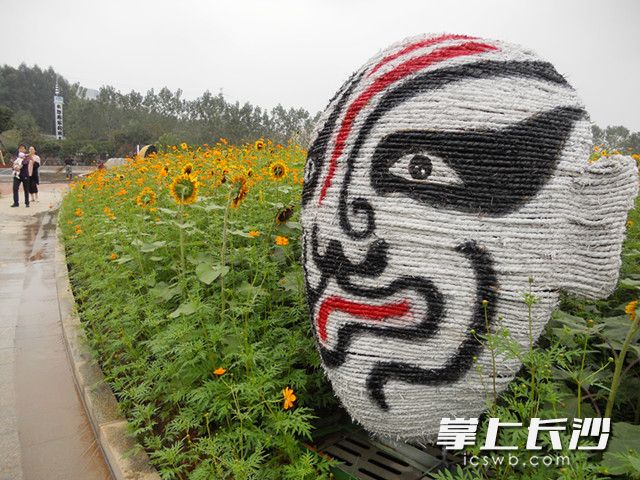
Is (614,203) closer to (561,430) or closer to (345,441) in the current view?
(561,430)

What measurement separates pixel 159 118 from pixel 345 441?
51.0 m

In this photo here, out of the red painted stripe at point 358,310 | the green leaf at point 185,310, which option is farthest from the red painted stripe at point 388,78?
the green leaf at point 185,310

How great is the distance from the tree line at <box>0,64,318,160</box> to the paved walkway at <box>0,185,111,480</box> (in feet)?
81.5

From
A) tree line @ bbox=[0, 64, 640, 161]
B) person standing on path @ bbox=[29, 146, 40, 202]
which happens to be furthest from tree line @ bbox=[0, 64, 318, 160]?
person standing on path @ bbox=[29, 146, 40, 202]

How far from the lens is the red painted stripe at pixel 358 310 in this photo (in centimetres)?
184

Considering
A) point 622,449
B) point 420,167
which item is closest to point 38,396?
point 420,167

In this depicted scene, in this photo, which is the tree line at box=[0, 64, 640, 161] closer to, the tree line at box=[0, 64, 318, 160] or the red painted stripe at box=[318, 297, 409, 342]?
the tree line at box=[0, 64, 318, 160]

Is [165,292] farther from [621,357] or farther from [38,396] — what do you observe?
[621,357]

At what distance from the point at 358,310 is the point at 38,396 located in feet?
7.95

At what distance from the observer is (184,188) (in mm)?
2729

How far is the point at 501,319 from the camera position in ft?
5.42

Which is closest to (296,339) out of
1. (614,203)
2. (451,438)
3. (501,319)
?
(451,438)

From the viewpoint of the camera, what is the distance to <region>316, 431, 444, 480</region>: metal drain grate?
2.02 meters

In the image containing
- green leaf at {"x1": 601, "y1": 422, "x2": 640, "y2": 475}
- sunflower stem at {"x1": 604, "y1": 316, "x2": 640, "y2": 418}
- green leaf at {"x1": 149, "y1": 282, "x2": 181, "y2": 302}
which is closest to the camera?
green leaf at {"x1": 601, "y1": 422, "x2": 640, "y2": 475}
